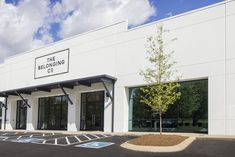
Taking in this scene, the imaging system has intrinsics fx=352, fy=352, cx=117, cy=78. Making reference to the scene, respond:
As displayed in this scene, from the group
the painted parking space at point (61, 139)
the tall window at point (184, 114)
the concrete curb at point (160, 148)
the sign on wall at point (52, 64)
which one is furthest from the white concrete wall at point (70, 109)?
the concrete curb at point (160, 148)

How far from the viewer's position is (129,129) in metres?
25.0

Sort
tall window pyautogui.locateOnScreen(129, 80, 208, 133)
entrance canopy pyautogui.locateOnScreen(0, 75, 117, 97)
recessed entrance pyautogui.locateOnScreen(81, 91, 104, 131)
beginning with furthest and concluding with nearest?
1. recessed entrance pyautogui.locateOnScreen(81, 91, 104, 131)
2. entrance canopy pyautogui.locateOnScreen(0, 75, 117, 97)
3. tall window pyautogui.locateOnScreen(129, 80, 208, 133)

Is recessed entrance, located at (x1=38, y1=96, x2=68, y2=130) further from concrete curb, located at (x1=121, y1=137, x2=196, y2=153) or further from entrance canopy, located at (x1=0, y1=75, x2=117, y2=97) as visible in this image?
concrete curb, located at (x1=121, y1=137, x2=196, y2=153)

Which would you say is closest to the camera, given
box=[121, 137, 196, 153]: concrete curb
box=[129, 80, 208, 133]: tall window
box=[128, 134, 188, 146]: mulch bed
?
box=[121, 137, 196, 153]: concrete curb

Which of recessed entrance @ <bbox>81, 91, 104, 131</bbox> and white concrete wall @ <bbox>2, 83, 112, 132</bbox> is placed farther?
recessed entrance @ <bbox>81, 91, 104, 131</bbox>

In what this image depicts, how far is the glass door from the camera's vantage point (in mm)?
36419

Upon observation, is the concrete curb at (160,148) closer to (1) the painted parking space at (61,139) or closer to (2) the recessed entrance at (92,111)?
(1) the painted parking space at (61,139)

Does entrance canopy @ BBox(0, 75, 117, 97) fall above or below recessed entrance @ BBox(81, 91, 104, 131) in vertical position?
above

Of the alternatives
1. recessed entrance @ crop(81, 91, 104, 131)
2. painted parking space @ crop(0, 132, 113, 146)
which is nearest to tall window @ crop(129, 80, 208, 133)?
painted parking space @ crop(0, 132, 113, 146)

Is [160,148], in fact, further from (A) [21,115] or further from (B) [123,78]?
(A) [21,115]

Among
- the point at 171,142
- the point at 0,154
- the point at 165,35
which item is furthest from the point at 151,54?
the point at 0,154

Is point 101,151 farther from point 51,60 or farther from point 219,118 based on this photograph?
point 51,60

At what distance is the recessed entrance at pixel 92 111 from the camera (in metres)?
27.6

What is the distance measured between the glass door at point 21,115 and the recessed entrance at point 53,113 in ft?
9.51
